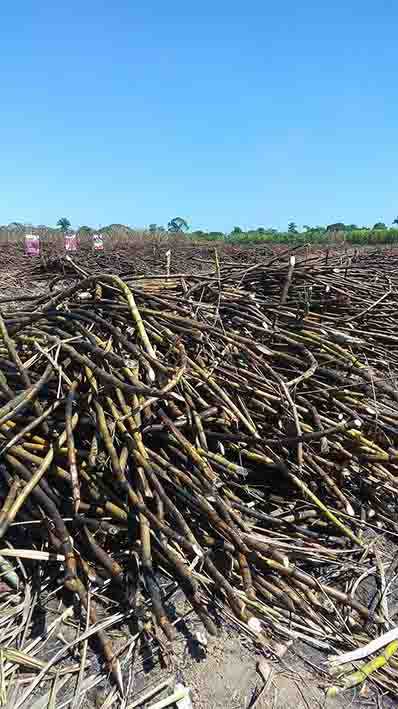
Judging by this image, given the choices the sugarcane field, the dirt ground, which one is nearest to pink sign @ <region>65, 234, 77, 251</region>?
the sugarcane field

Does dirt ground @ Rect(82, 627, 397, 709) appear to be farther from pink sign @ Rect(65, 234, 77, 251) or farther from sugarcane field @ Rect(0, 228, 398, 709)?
pink sign @ Rect(65, 234, 77, 251)

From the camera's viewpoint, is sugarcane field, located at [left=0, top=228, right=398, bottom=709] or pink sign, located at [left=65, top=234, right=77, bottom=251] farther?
pink sign, located at [left=65, top=234, right=77, bottom=251]

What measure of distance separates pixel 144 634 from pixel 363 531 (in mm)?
921

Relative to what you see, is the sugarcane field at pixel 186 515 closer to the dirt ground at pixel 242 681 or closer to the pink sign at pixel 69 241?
the dirt ground at pixel 242 681

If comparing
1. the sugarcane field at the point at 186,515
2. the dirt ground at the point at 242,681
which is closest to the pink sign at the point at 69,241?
the sugarcane field at the point at 186,515

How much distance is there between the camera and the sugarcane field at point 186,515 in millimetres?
1270

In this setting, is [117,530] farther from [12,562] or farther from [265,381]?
[265,381]

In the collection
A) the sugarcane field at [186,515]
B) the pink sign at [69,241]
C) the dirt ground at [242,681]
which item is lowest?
the dirt ground at [242,681]

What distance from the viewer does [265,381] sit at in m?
1.90

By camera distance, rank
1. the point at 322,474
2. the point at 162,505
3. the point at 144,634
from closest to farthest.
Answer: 1. the point at 144,634
2. the point at 162,505
3. the point at 322,474

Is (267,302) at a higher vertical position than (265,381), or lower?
higher

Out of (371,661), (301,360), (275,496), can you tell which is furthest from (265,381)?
(371,661)

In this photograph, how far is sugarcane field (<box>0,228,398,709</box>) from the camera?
50.0 inches

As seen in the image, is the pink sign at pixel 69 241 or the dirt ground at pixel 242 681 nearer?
the dirt ground at pixel 242 681
